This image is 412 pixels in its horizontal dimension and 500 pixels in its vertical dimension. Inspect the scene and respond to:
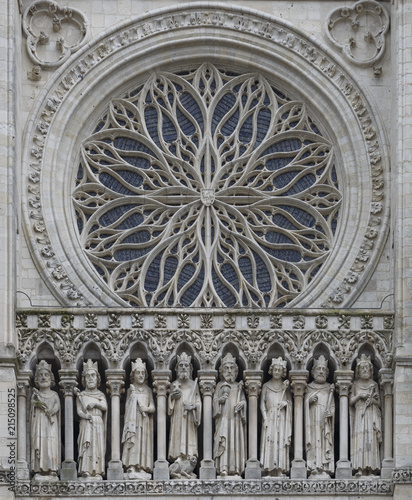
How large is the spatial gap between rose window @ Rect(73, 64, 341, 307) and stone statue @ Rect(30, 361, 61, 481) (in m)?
2.21

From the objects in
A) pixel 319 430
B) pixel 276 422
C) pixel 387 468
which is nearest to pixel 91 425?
pixel 276 422

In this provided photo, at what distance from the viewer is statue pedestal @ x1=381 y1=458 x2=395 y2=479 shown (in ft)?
124

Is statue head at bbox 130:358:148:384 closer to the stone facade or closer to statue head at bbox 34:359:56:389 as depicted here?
the stone facade

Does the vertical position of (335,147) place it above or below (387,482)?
above

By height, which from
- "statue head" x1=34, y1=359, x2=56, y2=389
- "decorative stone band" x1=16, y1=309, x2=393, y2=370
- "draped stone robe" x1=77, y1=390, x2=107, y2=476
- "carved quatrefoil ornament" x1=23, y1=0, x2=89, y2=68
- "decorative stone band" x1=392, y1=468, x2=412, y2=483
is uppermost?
"carved quatrefoil ornament" x1=23, y1=0, x2=89, y2=68

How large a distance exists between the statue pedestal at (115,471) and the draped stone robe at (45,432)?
764 millimetres

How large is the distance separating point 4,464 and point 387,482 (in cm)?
560

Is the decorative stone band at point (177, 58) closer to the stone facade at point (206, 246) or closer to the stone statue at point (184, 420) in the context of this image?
the stone facade at point (206, 246)

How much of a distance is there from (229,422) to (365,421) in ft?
6.63

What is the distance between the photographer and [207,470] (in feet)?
124

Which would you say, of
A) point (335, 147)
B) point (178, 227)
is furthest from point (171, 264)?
point (335, 147)

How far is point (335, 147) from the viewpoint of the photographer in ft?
133

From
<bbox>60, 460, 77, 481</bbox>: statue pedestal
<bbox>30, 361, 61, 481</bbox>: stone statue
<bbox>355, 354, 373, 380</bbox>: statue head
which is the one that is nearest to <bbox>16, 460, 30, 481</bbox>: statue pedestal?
<bbox>30, 361, 61, 481</bbox>: stone statue

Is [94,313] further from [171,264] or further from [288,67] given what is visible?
[288,67]
